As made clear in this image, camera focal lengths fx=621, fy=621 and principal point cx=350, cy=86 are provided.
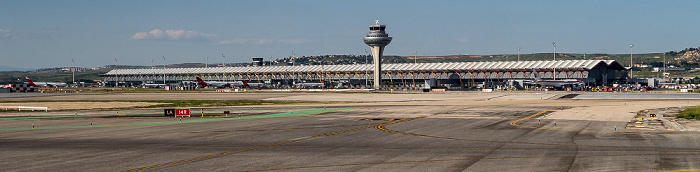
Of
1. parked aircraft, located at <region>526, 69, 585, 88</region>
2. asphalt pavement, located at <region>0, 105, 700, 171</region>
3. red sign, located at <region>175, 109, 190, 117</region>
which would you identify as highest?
parked aircraft, located at <region>526, 69, 585, 88</region>

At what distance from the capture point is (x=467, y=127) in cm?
3747

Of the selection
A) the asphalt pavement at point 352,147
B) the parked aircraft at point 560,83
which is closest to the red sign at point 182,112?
the asphalt pavement at point 352,147

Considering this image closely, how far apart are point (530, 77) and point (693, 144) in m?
160

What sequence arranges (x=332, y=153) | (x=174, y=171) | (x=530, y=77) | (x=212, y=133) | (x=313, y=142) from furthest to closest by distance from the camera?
(x=530, y=77) → (x=212, y=133) → (x=313, y=142) → (x=332, y=153) → (x=174, y=171)

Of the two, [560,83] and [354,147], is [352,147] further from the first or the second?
[560,83]

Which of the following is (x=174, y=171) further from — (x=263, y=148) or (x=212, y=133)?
(x=212, y=133)

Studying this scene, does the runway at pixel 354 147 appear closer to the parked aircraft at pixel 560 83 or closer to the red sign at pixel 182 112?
the red sign at pixel 182 112

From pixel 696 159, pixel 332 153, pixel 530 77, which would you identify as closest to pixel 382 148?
pixel 332 153

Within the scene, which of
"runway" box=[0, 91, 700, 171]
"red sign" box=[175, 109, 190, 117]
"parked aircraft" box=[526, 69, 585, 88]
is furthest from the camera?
"parked aircraft" box=[526, 69, 585, 88]

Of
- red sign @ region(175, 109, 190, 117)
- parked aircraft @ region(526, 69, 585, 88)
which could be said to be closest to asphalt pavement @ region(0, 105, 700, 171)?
red sign @ region(175, 109, 190, 117)

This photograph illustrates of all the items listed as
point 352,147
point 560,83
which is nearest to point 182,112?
point 352,147

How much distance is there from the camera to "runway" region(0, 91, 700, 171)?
834 inches

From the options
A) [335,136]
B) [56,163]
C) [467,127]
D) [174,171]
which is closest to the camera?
[174,171]

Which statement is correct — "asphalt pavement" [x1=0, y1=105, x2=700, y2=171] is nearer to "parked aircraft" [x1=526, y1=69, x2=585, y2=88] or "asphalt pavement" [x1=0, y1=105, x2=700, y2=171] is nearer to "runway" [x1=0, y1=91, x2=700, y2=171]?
"runway" [x1=0, y1=91, x2=700, y2=171]
